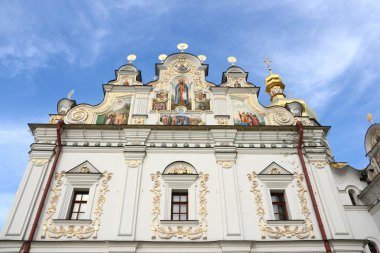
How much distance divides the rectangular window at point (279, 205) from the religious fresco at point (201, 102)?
14.1 feet

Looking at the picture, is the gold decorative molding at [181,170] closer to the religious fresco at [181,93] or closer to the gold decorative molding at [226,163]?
the gold decorative molding at [226,163]

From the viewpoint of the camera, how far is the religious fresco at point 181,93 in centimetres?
1403

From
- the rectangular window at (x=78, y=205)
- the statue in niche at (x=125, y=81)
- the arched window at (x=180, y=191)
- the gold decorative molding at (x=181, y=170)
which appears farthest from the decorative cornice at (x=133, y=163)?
the statue in niche at (x=125, y=81)

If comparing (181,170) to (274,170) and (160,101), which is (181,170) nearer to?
(274,170)

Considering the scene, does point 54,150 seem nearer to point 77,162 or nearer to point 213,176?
point 77,162

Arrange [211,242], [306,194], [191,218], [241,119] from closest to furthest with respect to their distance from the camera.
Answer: [211,242] → [191,218] → [306,194] → [241,119]

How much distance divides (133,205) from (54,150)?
3.64m

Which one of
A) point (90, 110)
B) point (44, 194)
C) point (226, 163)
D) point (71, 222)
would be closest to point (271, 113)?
point (226, 163)

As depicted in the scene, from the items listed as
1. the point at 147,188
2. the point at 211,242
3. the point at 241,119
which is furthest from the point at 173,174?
the point at 241,119

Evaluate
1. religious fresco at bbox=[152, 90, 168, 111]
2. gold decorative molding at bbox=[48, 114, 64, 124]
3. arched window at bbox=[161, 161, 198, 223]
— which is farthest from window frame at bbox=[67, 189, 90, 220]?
religious fresco at bbox=[152, 90, 168, 111]

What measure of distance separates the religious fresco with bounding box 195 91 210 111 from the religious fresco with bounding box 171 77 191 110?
32 cm

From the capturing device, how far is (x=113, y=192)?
36.6ft

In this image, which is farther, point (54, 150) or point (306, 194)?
point (54, 150)

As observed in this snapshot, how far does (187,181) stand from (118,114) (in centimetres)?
405
